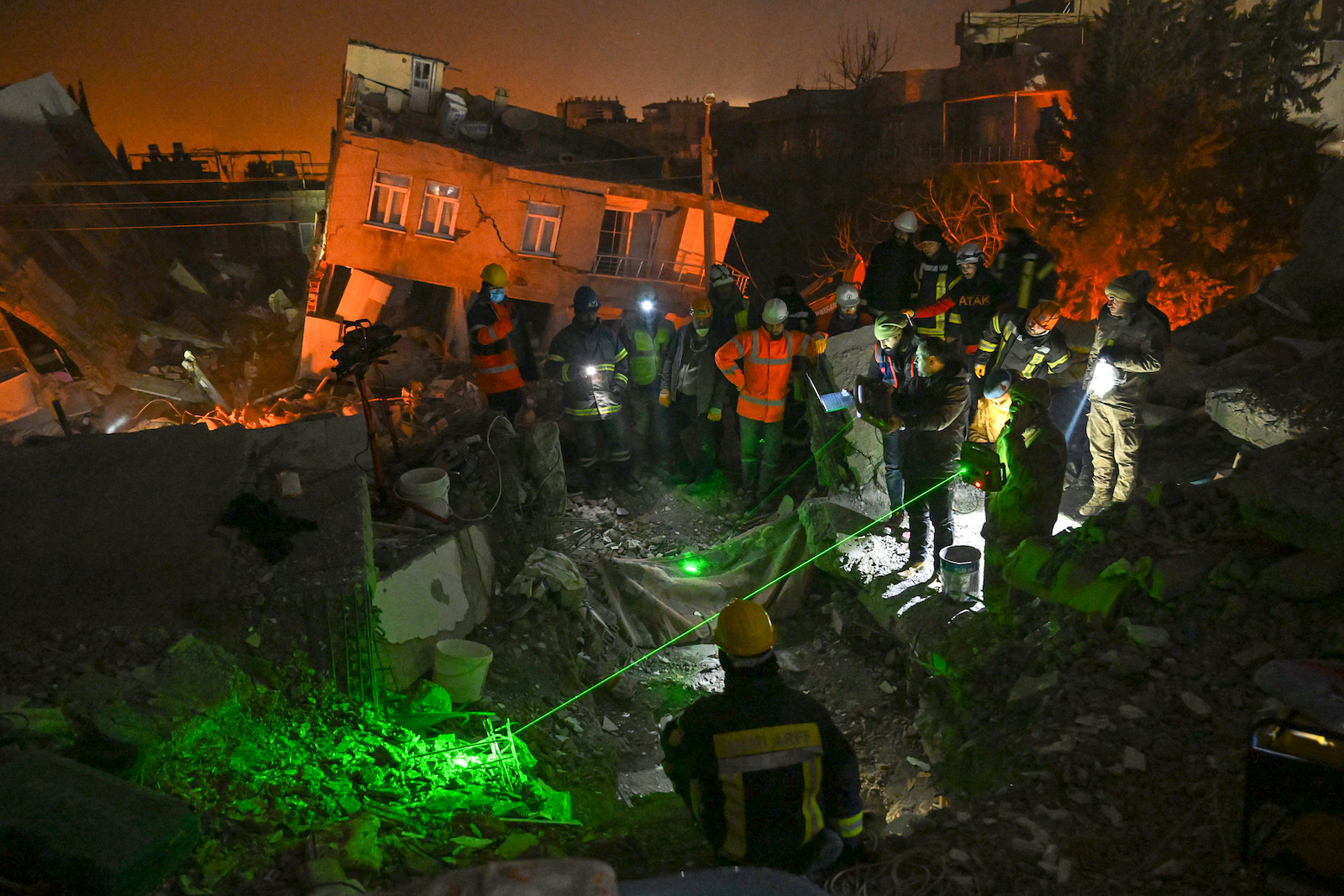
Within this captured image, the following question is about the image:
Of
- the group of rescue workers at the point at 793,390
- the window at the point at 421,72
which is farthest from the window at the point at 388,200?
the group of rescue workers at the point at 793,390

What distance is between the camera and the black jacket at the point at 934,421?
6363mm

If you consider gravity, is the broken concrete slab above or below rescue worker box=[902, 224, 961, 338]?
below

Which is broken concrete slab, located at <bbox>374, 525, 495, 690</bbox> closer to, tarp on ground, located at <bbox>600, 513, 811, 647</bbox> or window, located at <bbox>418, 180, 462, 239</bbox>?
tarp on ground, located at <bbox>600, 513, 811, 647</bbox>

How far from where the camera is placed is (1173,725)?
13.3ft

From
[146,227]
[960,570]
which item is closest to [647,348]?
Answer: [960,570]

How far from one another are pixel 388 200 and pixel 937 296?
54.8 feet

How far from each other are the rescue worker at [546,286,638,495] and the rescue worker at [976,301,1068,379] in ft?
11.5

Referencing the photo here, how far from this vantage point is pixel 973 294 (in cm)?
805

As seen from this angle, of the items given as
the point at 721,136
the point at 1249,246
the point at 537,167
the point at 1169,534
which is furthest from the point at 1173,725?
the point at 721,136

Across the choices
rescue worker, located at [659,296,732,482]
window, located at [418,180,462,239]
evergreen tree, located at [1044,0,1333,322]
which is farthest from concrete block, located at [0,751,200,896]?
evergreen tree, located at [1044,0,1333,322]

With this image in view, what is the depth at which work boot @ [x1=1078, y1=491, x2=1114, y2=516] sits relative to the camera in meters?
7.24

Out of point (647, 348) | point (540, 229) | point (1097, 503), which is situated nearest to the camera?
point (1097, 503)

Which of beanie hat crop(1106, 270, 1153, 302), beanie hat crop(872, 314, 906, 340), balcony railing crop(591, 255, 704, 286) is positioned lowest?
beanie hat crop(872, 314, 906, 340)

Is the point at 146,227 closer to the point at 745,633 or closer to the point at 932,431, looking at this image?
the point at 932,431
